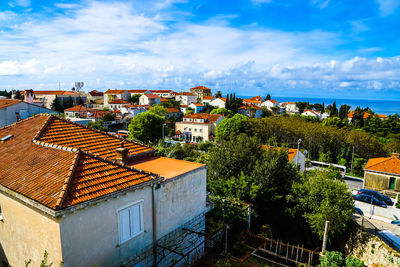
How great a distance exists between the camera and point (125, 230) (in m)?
9.31

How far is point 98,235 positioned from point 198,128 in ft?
194

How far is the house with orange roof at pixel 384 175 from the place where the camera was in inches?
1221

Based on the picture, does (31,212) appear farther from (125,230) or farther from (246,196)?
(246,196)

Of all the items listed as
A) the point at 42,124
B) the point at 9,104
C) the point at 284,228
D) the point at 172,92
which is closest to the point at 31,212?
the point at 42,124

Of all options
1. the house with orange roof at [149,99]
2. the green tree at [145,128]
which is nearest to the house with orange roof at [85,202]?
the green tree at [145,128]

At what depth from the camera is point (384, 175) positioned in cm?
3177

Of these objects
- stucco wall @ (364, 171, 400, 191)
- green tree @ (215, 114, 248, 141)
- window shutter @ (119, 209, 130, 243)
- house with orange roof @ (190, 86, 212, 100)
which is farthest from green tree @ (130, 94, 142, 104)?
window shutter @ (119, 209, 130, 243)

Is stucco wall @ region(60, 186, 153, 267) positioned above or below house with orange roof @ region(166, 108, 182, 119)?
above

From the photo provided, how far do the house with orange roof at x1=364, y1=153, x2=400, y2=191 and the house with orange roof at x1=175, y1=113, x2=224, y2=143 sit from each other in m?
38.6

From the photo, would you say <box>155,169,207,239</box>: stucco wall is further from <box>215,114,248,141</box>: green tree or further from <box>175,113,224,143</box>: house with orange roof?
<box>175,113,224,143</box>: house with orange roof

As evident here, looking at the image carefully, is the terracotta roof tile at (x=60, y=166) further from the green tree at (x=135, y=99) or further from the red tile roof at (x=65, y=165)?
the green tree at (x=135, y=99)

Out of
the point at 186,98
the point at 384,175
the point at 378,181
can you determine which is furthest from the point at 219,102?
the point at 384,175

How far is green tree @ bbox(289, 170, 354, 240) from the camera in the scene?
15828mm

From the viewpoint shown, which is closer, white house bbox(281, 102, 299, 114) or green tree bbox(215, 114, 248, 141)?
green tree bbox(215, 114, 248, 141)
